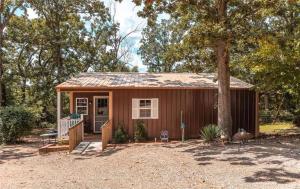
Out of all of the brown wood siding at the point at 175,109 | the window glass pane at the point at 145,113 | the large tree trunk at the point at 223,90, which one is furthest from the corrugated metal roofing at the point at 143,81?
the large tree trunk at the point at 223,90

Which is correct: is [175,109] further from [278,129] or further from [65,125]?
[278,129]

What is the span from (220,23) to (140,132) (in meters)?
6.20

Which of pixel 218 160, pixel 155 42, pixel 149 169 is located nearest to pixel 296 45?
pixel 218 160

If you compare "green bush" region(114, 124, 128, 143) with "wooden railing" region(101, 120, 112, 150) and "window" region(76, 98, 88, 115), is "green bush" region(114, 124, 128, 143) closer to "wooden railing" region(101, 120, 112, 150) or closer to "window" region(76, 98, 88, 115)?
"wooden railing" region(101, 120, 112, 150)

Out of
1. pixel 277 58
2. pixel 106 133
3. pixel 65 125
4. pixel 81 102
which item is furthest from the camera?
pixel 81 102

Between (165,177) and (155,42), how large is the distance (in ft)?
116

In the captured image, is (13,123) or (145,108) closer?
(13,123)

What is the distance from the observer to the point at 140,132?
648 inches

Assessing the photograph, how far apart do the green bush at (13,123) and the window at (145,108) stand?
497 cm

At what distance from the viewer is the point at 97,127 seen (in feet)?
63.0

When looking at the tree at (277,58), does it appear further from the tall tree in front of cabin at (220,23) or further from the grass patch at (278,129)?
the grass patch at (278,129)

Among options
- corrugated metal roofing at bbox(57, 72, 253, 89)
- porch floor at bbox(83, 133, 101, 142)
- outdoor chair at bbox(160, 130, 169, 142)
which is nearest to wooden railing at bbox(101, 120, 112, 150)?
porch floor at bbox(83, 133, 101, 142)

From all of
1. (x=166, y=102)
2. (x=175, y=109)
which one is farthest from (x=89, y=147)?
(x=175, y=109)

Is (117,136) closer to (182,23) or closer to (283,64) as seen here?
(182,23)
